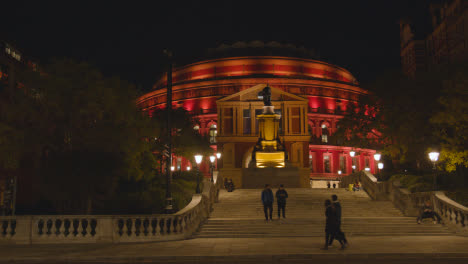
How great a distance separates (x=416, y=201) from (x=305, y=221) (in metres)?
6.91

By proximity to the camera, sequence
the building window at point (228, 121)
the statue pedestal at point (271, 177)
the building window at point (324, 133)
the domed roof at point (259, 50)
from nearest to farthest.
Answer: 1. the statue pedestal at point (271, 177)
2. the building window at point (228, 121)
3. the building window at point (324, 133)
4. the domed roof at point (259, 50)

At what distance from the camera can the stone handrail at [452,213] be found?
70.1ft

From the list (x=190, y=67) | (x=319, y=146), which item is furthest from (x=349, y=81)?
(x=190, y=67)

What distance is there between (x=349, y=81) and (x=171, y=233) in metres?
83.3

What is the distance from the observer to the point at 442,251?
50.3 feet

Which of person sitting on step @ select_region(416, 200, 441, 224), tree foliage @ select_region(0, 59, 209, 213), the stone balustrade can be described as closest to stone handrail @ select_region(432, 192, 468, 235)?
the stone balustrade

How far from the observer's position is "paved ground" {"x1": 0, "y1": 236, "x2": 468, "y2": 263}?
1460cm

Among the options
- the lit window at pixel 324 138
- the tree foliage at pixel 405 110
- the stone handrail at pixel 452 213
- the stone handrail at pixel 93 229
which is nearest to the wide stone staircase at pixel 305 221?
the stone handrail at pixel 452 213

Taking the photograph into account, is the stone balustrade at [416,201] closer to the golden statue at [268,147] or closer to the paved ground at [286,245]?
the paved ground at [286,245]

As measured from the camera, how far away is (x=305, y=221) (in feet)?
78.3

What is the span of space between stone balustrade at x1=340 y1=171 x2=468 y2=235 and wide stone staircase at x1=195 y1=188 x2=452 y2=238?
0.50 meters

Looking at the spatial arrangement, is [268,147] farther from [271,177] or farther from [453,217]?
[453,217]

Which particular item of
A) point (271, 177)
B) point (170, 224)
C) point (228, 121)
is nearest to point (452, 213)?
point (170, 224)

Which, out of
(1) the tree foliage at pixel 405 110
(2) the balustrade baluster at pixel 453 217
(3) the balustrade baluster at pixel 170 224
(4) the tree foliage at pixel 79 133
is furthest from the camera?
(1) the tree foliage at pixel 405 110
